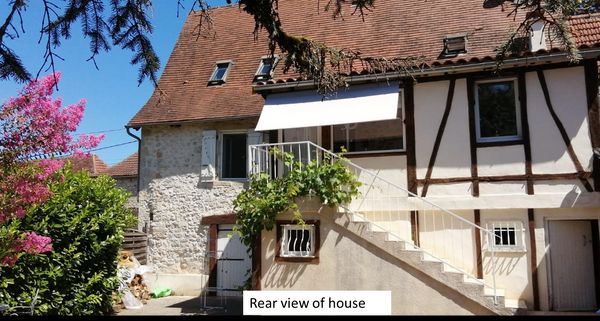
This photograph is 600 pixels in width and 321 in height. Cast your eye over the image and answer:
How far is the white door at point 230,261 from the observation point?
13438 mm

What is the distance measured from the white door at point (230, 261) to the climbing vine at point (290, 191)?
3426mm

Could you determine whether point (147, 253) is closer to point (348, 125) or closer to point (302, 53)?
point (348, 125)

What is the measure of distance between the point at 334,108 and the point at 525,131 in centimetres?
366

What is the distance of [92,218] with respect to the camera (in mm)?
9859

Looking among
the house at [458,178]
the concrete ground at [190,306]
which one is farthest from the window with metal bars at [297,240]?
the concrete ground at [190,306]

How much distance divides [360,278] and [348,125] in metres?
3.41

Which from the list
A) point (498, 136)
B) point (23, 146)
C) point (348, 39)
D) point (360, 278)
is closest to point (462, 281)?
point (360, 278)

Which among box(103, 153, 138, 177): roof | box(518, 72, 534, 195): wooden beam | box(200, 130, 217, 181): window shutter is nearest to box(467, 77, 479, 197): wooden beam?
box(518, 72, 534, 195): wooden beam

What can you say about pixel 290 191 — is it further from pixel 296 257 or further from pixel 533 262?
pixel 533 262

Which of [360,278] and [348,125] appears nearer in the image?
[360,278]

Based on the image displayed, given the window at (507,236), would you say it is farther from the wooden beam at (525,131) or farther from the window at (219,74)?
the window at (219,74)
